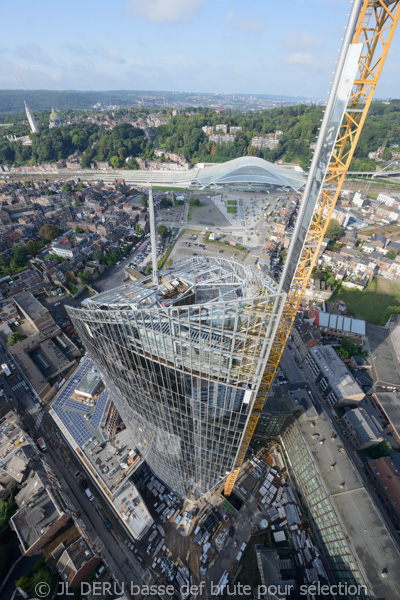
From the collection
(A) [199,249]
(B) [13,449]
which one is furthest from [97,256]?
(B) [13,449]

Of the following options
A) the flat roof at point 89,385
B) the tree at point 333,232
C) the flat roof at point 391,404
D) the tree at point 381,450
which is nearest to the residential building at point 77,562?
the flat roof at point 89,385

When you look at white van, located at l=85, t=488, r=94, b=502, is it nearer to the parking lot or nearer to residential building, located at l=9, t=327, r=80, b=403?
residential building, located at l=9, t=327, r=80, b=403

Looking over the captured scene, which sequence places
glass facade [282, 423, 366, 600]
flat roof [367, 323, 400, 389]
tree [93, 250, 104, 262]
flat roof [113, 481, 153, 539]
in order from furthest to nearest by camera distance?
1. tree [93, 250, 104, 262]
2. flat roof [367, 323, 400, 389]
3. flat roof [113, 481, 153, 539]
4. glass facade [282, 423, 366, 600]

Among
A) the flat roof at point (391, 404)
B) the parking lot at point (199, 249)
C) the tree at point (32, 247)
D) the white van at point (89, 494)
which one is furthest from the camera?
the parking lot at point (199, 249)

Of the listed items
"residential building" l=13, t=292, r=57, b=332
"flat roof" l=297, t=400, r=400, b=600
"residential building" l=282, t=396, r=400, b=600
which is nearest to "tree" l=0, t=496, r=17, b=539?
"residential building" l=13, t=292, r=57, b=332

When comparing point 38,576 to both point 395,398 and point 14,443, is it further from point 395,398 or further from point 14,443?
point 395,398

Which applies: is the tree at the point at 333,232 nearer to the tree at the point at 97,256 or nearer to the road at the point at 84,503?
the tree at the point at 97,256
